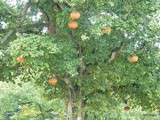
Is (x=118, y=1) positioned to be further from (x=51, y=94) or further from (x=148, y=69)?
(x=51, y=94)

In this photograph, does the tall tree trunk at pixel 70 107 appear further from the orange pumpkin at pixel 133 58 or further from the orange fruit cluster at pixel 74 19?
the orange fruit cluster at pixel 74 19

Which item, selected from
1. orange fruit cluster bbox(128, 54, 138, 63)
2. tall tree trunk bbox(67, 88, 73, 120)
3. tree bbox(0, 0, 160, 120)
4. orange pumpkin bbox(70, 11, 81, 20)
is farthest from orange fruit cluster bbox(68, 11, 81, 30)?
tall tree trunk bbox(67, 88, 73, 120)

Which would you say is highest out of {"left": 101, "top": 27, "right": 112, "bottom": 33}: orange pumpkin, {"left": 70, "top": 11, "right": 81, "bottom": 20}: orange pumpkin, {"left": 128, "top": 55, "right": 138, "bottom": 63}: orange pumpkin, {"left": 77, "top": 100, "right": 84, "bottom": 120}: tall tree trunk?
{"left": 70, "top": 11, "right": 81, "bottom": 20}: orange pumpkin

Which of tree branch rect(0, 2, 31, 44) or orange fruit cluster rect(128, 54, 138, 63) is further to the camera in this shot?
tree branch rect(0, 2, 31, 44)

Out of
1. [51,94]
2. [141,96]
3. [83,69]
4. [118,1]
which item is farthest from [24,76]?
[118,1]

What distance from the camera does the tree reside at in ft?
38.0

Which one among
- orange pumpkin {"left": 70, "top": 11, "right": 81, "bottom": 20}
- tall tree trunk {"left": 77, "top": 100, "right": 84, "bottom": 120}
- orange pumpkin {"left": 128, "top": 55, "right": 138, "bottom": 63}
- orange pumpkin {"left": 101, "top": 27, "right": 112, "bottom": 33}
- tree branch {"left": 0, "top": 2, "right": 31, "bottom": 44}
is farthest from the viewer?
tall tree trunk {"left": 77, "top": 100, "right": 84, "bottom": 120}

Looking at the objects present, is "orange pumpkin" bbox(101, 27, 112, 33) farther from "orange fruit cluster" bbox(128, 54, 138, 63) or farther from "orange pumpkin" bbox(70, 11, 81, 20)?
"orange fruit cluster" bbox(128, 54, 138, 63)

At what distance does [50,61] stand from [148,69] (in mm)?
2399

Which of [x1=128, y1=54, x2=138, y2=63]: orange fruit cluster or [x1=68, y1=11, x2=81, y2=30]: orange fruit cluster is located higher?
[x1=68, y1=11, x2=81, y2=30]: orange fruit cluster

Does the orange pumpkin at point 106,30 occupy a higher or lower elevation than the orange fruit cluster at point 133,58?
higher

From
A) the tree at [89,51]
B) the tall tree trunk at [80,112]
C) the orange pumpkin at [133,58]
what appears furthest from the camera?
the tall tree trunk at [80,112]

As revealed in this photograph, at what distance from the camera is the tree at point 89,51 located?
11.6m

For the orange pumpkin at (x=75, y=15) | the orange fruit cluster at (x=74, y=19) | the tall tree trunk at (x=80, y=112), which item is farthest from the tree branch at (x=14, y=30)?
the tall tree trunk at (x=80, y=112)
